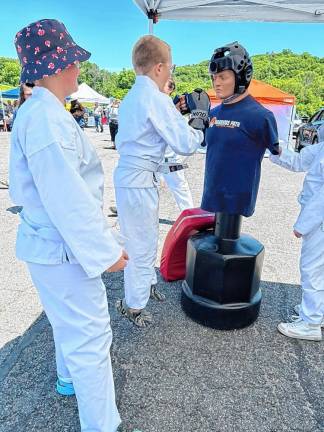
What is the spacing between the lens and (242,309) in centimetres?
249

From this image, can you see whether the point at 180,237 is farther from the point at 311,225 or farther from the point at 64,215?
the point at 64,215

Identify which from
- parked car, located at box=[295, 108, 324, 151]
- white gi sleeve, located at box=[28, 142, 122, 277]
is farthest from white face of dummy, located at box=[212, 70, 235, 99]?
parked car, located at box=[295, 108, 324, 151]

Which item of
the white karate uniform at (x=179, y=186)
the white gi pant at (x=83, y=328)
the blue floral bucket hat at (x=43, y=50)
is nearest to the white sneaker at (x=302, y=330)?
the white gi pant at (x=83, y=328)

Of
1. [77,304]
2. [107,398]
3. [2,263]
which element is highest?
[77,304]

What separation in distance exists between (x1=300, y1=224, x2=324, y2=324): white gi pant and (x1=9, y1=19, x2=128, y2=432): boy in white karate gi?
4.93 ft

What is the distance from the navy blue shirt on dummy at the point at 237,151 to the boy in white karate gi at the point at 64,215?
1033mm

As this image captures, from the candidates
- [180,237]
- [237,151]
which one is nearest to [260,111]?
[237,151]

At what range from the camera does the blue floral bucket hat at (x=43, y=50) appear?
1241mm

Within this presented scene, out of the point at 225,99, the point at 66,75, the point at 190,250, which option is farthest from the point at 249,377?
the point at 66,75

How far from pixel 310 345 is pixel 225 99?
176cm

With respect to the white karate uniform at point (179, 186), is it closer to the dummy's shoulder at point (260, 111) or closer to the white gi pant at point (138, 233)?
the white gi pant at point (138, 233)

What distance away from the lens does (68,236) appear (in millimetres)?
1233

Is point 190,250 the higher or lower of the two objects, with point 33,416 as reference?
higher

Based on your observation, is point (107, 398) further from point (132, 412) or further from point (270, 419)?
point (270, 419)
